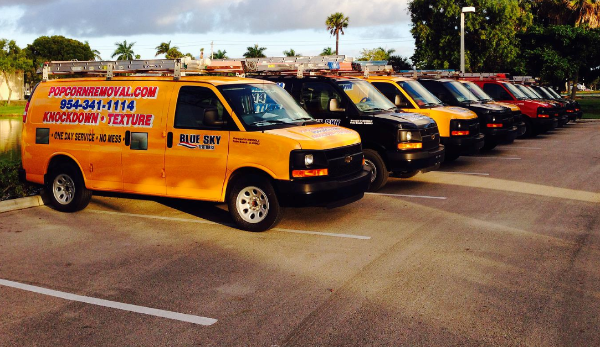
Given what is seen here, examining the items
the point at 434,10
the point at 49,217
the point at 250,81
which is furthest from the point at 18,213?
the point at 434,10

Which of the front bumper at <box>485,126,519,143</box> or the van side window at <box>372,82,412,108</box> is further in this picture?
the front bumper at <box>485,126,519,143</box>

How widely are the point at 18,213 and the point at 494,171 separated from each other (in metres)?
9.34

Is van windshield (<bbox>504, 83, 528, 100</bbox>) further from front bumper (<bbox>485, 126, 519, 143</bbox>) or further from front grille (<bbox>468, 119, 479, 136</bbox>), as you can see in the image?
front grille (<bbox>468, 119, 479, 136</bbox>)

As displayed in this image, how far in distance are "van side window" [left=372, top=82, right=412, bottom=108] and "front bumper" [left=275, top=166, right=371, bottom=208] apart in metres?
5.31

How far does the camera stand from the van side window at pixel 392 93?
42.9 ft

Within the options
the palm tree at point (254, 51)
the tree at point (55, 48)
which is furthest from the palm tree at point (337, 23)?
the tree at point (55, 48)

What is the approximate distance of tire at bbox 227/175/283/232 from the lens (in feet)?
25.8

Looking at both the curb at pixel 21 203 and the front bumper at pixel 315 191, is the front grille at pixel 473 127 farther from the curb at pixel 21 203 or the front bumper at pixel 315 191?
the curb at pixel 21 203

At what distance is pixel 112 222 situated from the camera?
8844mm

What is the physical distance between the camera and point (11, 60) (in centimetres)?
6950

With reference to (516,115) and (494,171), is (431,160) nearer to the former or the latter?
(494,171)

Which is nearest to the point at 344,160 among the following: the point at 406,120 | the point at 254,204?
the point at 254,204

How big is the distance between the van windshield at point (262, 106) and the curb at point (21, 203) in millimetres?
3881

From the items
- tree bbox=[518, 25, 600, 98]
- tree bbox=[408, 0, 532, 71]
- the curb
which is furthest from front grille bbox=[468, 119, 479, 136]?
tree bbox=[518, 25, 600, 98]
